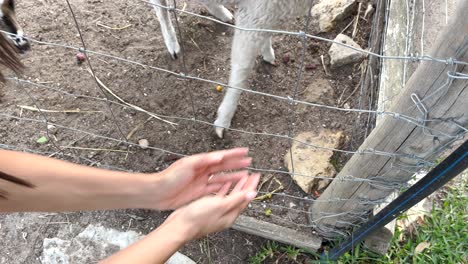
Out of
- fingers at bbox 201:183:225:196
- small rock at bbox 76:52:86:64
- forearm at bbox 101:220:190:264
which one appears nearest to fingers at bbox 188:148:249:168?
fingers at bbox 201:183:225:196

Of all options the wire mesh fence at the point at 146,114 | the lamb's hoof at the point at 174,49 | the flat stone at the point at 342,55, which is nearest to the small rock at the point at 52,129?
the wire mesh fence at the point at 146,114

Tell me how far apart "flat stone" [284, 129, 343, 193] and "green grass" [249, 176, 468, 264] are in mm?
355

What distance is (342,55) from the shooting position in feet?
8.66

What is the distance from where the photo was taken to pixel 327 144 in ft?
7.73

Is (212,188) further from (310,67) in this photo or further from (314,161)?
(310,67)

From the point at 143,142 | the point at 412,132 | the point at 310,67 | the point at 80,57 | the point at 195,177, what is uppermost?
the point at 412,132

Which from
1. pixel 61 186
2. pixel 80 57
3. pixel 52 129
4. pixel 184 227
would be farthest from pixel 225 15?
pixel 184 227

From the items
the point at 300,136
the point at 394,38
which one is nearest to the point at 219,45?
the point at 300,136

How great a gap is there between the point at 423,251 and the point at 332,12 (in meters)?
1.61

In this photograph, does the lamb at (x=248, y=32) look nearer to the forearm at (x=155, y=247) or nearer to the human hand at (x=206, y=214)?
the human hand at (x=206, y=214)

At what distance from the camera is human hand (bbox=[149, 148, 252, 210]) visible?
1249 millimetres

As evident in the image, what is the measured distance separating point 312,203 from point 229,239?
0.45m

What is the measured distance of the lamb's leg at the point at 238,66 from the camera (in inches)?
81.0

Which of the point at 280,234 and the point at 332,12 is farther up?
the point at 332,12
